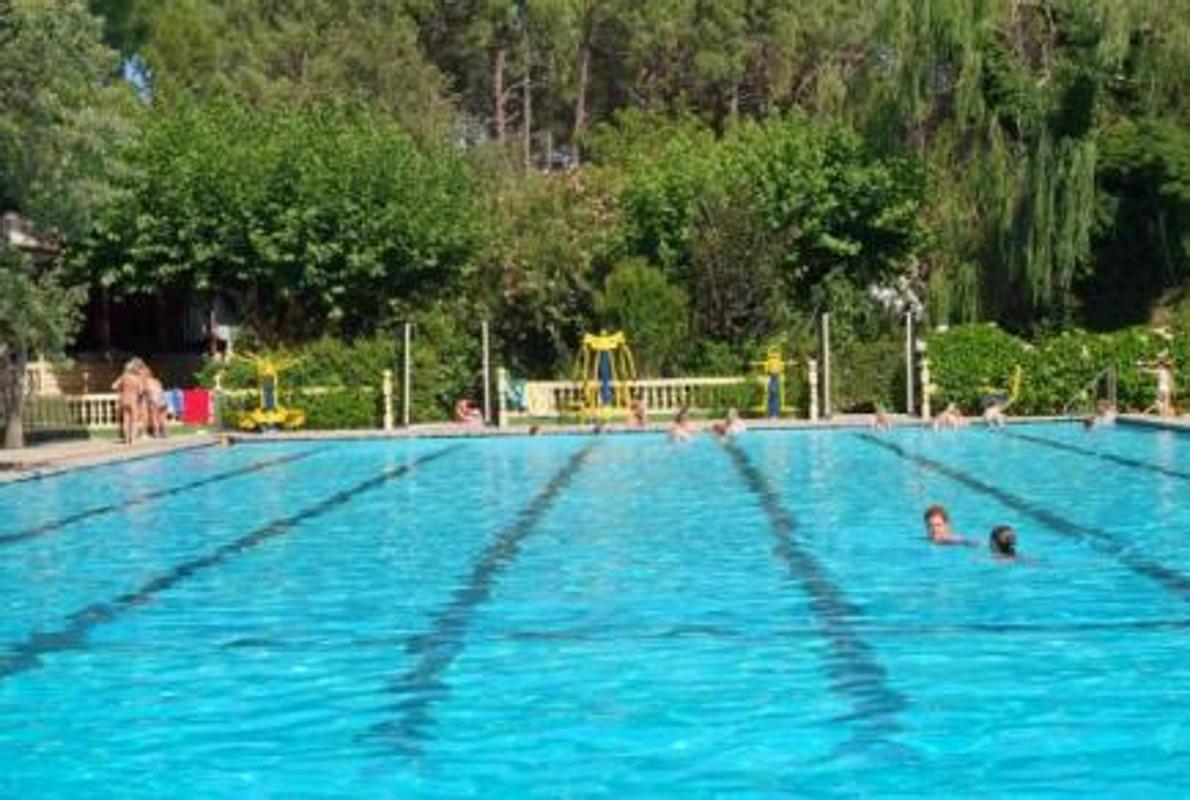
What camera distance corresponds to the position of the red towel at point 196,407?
3647 cm

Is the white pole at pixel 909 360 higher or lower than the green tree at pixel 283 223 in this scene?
lower

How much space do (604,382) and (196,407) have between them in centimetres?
884

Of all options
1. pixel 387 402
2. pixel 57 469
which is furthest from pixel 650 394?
pixel 57 469

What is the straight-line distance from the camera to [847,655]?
30.3 ft

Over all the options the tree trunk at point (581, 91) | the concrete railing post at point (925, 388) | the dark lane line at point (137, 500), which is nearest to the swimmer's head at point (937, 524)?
the dark lane line at point (137, 500)

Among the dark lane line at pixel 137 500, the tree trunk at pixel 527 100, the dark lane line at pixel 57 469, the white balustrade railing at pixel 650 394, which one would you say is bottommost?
the dark lane line at pixel 137 500

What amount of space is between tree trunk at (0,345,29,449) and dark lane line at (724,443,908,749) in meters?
16.9

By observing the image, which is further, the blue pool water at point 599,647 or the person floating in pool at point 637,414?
the person floating in pool at point 637,414

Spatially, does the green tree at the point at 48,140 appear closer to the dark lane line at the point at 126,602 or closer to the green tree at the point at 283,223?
the dark lane line at the point at 126,602

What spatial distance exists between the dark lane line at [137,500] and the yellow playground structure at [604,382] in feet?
25.7

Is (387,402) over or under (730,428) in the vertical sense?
over

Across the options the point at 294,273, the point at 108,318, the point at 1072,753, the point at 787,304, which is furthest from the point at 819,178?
the point at 1072,753

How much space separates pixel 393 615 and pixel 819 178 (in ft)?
98.8

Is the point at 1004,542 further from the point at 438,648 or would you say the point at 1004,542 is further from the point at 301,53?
the point at 301,53
